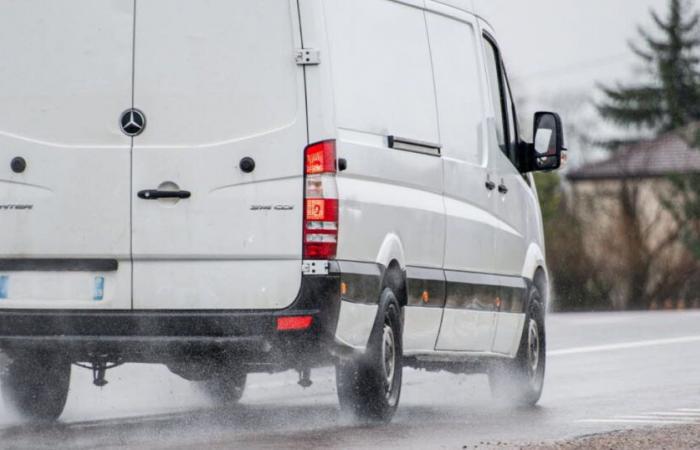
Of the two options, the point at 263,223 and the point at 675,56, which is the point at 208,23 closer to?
the point at 263,223

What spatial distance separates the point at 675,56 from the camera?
7606 centimetres

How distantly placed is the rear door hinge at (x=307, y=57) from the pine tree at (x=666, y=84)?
220 ft

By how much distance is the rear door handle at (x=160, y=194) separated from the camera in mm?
8906

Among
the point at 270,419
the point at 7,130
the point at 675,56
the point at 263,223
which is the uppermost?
the point at 675,56

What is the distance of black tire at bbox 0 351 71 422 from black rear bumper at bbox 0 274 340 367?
139 centimetres

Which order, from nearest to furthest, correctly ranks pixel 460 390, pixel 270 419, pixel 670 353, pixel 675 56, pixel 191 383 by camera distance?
pixel 270 419 < pixel 191 383 < pixel 460 390 < pixel 670 353 < pixel 675 56

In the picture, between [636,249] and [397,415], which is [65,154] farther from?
[636,249]

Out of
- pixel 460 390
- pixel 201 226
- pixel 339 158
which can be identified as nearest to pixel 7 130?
pixel 201 226

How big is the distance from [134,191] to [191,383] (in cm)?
375

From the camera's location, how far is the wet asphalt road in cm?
899

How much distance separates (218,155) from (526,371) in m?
3.91

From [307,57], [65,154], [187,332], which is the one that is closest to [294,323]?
[187,332]

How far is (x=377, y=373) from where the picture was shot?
9.52m

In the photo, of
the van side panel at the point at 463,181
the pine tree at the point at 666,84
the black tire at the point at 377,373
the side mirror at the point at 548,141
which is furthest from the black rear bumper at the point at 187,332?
the pine tree at the point at 666,84
